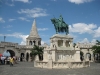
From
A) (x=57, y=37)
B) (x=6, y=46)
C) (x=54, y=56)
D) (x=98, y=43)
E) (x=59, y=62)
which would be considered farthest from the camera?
(x=6, y=46)

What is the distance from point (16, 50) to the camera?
185 ft

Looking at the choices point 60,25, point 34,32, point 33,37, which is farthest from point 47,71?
point 34,32

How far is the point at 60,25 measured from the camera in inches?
957

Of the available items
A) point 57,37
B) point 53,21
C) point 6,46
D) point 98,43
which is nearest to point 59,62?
point 57,37

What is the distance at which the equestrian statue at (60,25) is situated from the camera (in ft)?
80.0

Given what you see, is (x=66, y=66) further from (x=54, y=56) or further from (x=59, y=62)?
(x=54, y=56)

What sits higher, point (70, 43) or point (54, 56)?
point (70, 43)

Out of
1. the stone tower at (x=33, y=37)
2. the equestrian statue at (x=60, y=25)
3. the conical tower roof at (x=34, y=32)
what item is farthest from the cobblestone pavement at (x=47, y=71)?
the conical tower roof at (x=34, y=32)

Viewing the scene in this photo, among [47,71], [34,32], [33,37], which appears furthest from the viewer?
[34,32]

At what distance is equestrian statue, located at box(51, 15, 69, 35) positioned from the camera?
2438cm

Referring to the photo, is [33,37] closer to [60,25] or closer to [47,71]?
[60,25]

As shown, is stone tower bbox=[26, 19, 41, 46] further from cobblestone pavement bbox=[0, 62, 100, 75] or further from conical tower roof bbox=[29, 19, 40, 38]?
cobblestone pavement bbox=[0, 62, 100, 75]

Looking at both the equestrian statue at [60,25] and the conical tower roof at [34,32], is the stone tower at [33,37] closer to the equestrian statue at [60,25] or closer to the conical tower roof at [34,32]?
the conical tower roof at [34,32]

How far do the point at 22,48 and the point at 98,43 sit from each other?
22.8m
